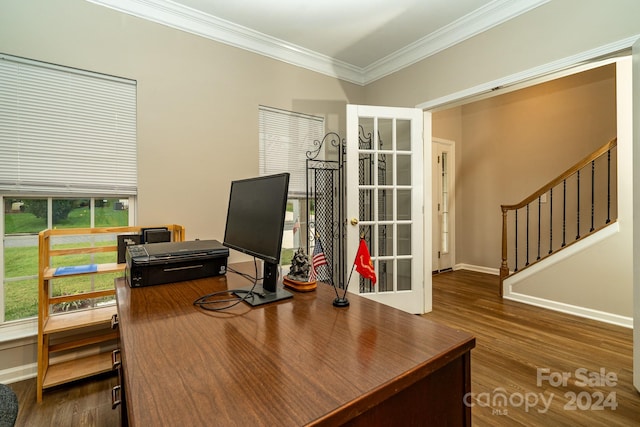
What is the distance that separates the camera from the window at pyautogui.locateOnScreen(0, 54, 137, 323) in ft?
6.33

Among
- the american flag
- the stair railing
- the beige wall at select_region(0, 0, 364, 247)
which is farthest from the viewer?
the stair railing

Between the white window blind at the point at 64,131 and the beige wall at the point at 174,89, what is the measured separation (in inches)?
3.2

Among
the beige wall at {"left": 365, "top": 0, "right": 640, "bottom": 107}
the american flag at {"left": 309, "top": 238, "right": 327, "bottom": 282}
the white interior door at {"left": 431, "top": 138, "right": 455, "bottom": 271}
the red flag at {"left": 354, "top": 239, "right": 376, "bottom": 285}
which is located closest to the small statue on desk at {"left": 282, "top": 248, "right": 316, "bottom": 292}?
the american flag at {"left": 309, "top": 238, "right": 327, "bottom": 282}

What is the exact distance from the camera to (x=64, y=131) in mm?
2049

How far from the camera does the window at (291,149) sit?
9.79 ft

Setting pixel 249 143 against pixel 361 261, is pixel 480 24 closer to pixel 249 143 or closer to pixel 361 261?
pixel 249 143

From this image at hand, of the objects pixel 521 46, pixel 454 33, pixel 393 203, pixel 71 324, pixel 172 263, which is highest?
pixel 454 33

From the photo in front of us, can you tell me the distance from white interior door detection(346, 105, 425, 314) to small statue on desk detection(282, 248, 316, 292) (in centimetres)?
169

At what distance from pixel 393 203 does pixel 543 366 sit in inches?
67.1

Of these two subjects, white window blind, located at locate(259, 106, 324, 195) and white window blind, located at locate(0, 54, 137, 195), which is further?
white window blind, located at locate(259, 106, 324, 195)

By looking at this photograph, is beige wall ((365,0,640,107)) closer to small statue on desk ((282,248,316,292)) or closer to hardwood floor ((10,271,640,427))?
hardwood floor ((10,271,640,427))

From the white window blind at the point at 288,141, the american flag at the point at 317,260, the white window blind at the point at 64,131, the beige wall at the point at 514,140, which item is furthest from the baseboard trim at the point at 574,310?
the white window blind at the point at 64,131

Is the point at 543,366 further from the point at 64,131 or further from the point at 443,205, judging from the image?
the point at 64,131

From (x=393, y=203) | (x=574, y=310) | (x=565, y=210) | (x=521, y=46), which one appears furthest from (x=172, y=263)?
(x=565, y=210)
